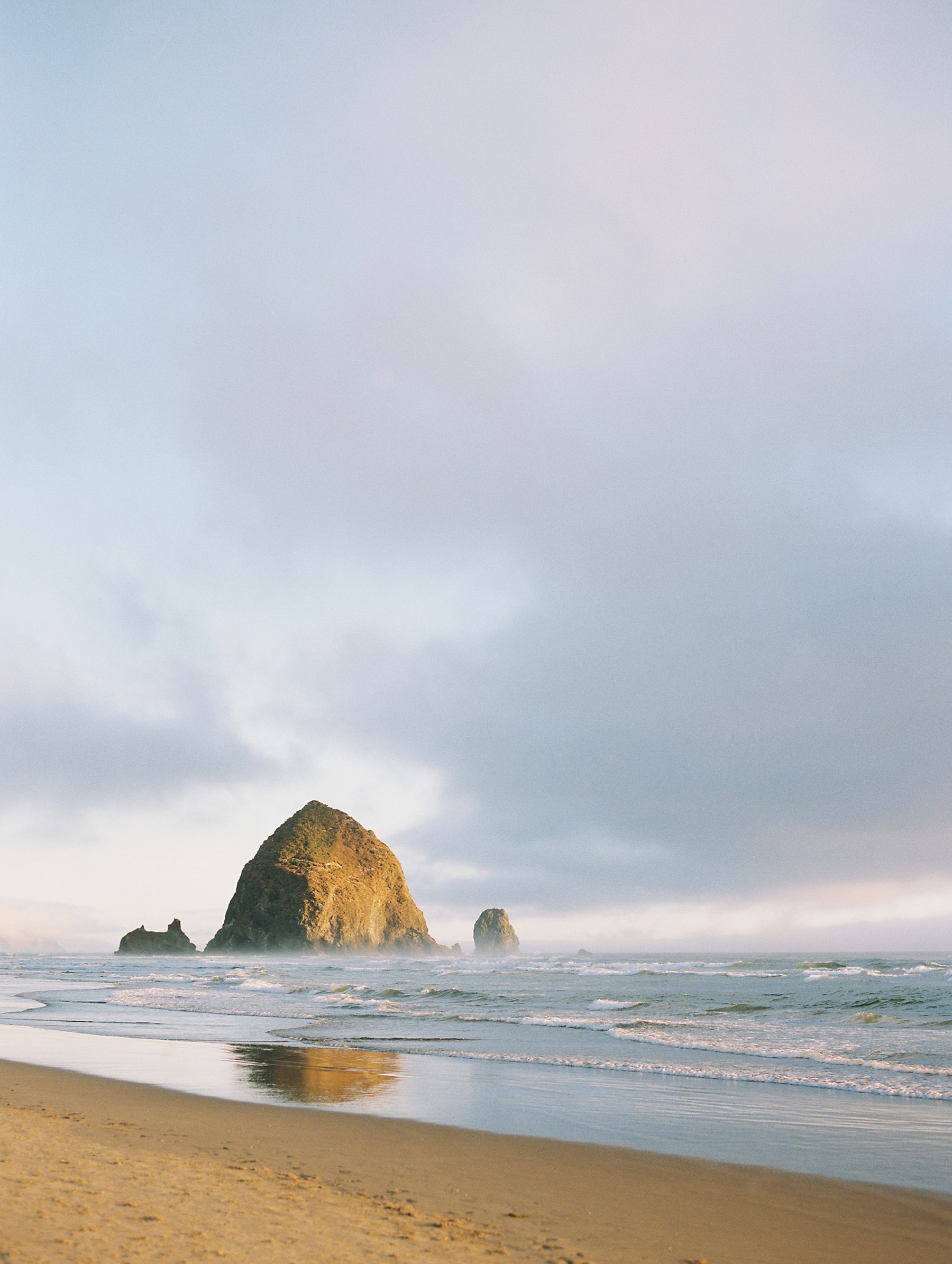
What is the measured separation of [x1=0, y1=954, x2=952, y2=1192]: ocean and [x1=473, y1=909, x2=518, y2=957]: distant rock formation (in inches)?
5101

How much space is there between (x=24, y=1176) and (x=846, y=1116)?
31.3 ft

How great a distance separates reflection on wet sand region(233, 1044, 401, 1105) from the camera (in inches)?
475

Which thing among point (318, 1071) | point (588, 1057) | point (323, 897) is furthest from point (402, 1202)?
point (323, 897)

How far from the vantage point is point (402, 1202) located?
6.67m

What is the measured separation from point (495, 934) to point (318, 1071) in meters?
155

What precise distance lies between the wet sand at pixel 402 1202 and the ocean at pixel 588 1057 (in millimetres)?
968

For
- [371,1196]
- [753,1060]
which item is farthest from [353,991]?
[371,1196]

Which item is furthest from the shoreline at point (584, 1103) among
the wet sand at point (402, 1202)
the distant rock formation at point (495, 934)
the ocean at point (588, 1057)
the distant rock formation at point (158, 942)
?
the distant rock formation at point (495, 934)

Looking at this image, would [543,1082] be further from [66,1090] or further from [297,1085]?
[66,1090]

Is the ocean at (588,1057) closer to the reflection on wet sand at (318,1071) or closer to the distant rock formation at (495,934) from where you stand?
the reflection on wet sand at (318,1071)

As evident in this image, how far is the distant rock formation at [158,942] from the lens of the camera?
136 metres

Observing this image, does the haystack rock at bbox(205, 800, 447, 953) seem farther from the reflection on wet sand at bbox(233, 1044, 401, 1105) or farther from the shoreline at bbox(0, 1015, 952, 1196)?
the shoreline at bbox(0, 1015, 952, 1196)

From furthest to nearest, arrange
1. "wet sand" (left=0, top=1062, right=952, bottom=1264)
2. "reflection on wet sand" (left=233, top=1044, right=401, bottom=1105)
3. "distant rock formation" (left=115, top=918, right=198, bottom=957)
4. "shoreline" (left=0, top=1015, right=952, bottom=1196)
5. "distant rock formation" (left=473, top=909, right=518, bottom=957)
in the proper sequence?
1. "distant rock formation" (left=473, top=909, right=518, bottom=957)
2. "distant rock formation" (left=115, top=918, right=198, bottom=957)
3. "reflection on wet sand" (left=233, top=1044, right=401, bottom=1105)
4. "shoreline" (left=0, top=1015, right=952, bottom=1196)
5. "wet sand" (left=0, top=1062, right=952, bottom=1264)

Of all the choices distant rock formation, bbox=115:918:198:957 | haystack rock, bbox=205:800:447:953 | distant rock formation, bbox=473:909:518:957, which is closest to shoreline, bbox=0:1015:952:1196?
haystack rock, bbox=205:800:447:953
